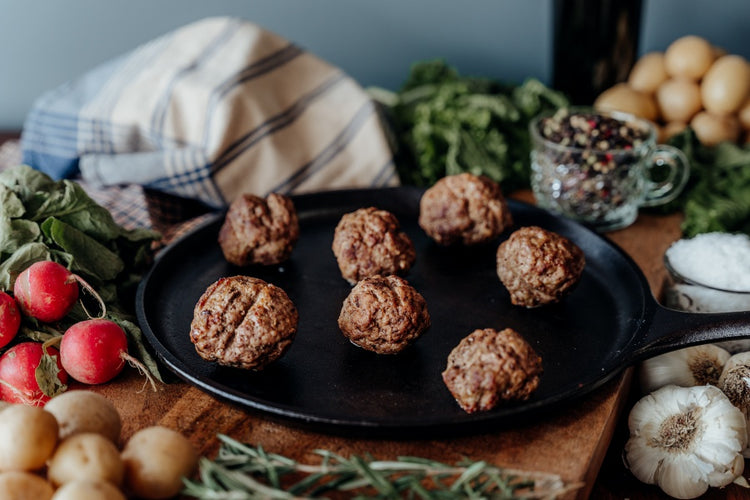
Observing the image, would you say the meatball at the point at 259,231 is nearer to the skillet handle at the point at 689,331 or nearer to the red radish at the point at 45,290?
the red radish at the point at 45,290

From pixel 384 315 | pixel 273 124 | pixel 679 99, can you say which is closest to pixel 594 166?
pixel 679 99

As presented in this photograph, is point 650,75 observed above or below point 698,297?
above

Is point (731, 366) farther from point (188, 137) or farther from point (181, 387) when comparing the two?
point (188, 137)

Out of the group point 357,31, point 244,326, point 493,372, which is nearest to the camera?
point 493,372

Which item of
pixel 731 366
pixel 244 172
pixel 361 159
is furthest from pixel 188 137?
pixel 731 366

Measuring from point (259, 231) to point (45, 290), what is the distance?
27.5 inches

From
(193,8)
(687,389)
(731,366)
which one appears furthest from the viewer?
(193,8)

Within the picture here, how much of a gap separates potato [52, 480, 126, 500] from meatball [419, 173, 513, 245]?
1493mm

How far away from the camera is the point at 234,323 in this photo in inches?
76.7

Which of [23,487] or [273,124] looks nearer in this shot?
[23,487]

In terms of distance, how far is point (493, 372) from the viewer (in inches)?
69.5

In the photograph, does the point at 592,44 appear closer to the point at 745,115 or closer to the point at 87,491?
the point at 745,115

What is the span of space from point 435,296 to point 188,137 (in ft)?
4.75

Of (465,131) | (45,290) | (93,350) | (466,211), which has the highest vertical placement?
(45,290)
